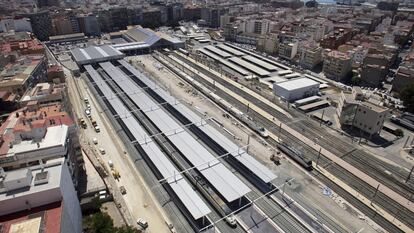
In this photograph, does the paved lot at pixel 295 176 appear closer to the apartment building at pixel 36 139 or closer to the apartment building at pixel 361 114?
the apartment building at pixel 361 114

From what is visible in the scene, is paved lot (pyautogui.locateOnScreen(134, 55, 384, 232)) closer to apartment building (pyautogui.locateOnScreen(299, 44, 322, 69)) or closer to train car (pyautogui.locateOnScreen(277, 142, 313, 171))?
train car (pyautogui.locateOnScreen(277, 142, 313, 171))

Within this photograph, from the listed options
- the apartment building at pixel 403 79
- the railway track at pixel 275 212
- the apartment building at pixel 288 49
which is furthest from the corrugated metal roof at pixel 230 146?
the apartment building at pixel 403 79

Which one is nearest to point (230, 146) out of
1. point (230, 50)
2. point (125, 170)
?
point (125, 170)

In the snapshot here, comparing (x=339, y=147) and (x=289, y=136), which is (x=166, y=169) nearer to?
(x=289, y=136)

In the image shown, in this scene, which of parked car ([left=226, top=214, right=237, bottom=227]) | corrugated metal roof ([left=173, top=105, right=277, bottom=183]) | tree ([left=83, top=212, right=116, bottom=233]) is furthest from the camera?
corrugated metal roof ([left=173, top=105, right=277, bottom=183])

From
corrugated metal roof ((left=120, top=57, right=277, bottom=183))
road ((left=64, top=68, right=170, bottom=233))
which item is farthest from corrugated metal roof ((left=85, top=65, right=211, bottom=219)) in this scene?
corrugated metal roof ((left=120, top=57, right=277, bottom=183))

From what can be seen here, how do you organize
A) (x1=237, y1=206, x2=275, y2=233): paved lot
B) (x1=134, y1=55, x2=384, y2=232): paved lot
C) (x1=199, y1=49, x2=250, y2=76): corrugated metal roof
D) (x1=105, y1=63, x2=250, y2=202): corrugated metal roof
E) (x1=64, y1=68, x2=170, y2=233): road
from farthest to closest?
(x1=199, y1=49, x2=250, y2=76): corrugated metal roof → (x1=105, y1=63, x2=250, y2=202): corrugated metal roof → (x1=134, y1=55, x2=384, y2=232): paved lot → (x1=64, y1=68, x2=170, y2=233): road → (x1=237, y1=206, x2=275, y2=233): paved lot
